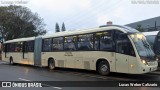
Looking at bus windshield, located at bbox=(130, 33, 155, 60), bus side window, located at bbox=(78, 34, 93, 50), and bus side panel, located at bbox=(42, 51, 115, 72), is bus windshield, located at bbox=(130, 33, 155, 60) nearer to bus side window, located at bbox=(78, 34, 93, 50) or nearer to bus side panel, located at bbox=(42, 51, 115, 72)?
bus side panel, located at bbox=(42, 51, 115, 72)

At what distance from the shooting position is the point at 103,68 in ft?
59.5

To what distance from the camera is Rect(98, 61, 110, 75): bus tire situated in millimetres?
17891

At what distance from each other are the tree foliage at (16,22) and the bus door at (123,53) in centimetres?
5252

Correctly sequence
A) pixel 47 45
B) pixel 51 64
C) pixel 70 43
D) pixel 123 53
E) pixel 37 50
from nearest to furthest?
pixel 123 53
pixel 70 43
pixel 51 64
pixel 47 45
pixel 37 50

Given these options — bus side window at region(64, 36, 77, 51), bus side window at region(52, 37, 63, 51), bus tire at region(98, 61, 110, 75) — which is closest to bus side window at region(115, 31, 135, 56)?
bus tire at region(98, 61, 110, 75)

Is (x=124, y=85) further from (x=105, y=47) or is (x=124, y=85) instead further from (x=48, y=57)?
(x=48, y=57)

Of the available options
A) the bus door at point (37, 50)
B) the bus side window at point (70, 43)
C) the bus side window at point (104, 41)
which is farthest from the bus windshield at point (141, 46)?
the bus door at point (37, 50)

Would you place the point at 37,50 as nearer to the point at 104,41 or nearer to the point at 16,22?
the point at 104,41

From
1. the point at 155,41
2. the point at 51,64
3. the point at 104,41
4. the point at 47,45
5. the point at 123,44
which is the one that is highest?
the point at 155,41

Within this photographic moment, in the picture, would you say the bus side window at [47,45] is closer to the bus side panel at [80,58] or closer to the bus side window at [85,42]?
the bus side panel at [80,58]

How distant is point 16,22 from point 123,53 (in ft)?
178

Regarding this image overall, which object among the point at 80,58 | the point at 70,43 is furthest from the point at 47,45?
the point at 80,58

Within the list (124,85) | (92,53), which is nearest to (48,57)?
(92,53)

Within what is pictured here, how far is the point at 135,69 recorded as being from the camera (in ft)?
52.3
